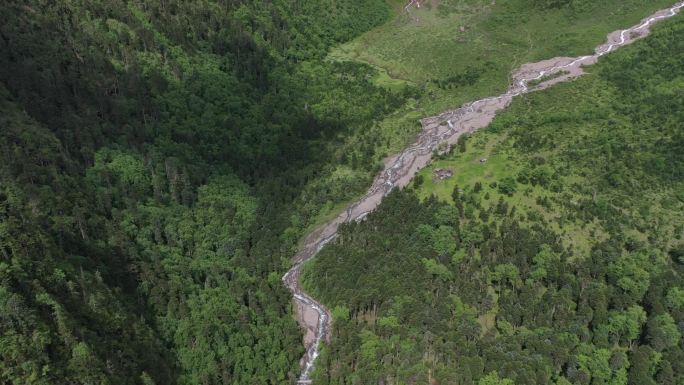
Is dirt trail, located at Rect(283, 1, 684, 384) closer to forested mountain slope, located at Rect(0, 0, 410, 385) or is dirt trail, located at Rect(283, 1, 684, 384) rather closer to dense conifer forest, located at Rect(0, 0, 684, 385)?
dense conifer forest, located at Rect(0, 0, 684, 385)

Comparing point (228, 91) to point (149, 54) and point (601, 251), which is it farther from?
point (601, 251)

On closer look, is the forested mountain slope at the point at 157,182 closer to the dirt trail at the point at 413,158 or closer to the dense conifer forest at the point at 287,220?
the dense conifer forest at the point at 287,220

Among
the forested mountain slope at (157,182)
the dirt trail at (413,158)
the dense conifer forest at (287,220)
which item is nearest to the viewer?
the forested mountain slope at (157,182)

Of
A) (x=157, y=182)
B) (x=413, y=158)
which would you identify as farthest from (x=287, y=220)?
(x=413, y=158)

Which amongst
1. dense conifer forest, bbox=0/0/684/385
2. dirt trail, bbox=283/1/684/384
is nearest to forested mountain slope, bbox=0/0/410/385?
dense conifer forest, bbox=0/0/684/385

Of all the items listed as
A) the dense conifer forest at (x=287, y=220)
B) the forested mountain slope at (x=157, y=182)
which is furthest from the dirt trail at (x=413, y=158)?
the forested mountain slope at (x=157, y=182)

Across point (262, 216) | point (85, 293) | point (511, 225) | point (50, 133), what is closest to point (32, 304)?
point (85, 293)
